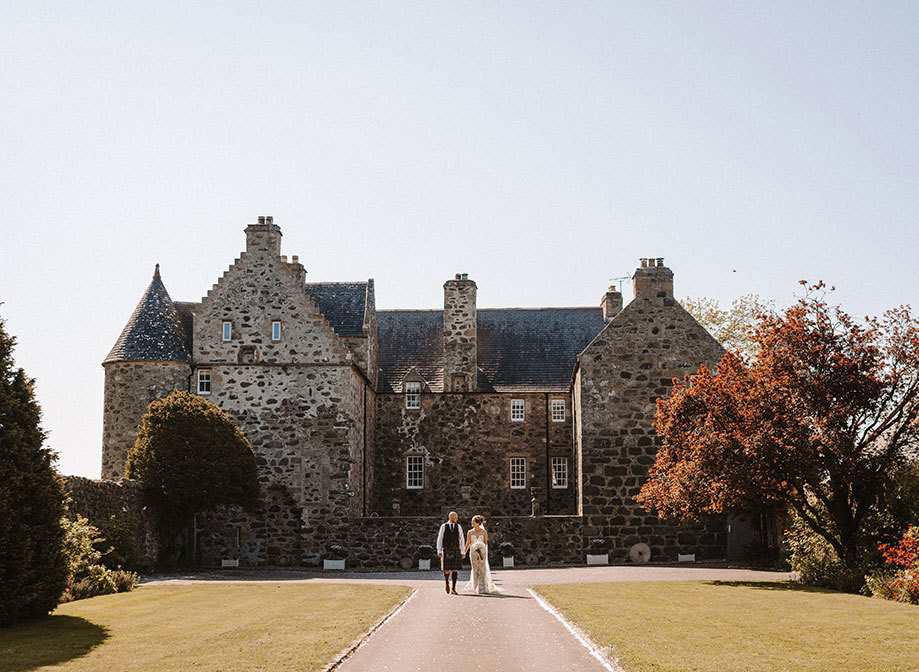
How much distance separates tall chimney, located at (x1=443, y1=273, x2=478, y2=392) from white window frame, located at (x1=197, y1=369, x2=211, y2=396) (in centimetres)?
1036

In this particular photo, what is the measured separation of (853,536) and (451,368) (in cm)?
2064

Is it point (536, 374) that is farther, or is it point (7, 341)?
point (536, 374)

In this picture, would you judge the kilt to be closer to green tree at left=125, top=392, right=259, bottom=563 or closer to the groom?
the groom

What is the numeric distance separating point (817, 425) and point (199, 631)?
15.1 m

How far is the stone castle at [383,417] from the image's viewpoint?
32312 millimetres

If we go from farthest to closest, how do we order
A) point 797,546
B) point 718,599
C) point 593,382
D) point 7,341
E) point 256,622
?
point 593,382
point 797,546
point 718,599
point 7,341
point 256,622

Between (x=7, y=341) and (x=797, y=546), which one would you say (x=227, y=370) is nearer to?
(x=7, y=341)

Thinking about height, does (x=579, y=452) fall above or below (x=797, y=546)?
above

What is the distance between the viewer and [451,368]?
4088 centimetres

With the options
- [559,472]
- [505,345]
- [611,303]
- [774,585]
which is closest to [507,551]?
[559,472]

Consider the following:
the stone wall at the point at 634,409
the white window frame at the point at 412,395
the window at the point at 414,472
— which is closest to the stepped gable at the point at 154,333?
the white window frame at the point at 412,395

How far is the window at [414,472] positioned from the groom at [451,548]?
18114mm

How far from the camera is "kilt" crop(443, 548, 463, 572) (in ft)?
67.9

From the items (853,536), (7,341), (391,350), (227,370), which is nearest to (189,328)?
(227,370)
